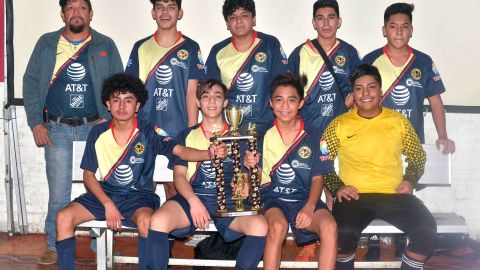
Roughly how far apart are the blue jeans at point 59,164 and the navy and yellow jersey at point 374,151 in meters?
2.04

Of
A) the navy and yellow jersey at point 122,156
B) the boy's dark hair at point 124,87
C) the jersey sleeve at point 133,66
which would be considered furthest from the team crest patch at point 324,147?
the jersey sleeve at point 133,66

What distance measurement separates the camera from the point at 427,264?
18.5ft

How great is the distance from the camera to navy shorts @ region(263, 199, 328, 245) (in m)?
4.54

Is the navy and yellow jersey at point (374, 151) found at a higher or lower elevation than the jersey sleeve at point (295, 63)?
lower

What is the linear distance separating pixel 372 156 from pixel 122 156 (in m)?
1.77

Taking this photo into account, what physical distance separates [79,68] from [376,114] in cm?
238

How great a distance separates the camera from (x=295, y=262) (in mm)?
4902

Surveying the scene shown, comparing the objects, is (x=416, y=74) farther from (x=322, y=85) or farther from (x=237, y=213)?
(x=237, y=213)

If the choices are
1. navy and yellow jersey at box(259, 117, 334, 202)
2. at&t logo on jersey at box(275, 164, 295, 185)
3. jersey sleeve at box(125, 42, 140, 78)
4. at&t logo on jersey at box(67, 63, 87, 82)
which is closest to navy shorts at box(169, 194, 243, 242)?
navy and yellow jersey at box(259, 117, 334, 202)

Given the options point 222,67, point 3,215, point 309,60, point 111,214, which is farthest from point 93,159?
point 3,215

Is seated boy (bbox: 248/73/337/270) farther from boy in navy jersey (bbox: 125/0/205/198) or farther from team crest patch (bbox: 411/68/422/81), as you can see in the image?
team crest patch (bbox: 411/68/422/81)

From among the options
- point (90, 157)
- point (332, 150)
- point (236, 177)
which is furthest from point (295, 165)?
point (90, 157)

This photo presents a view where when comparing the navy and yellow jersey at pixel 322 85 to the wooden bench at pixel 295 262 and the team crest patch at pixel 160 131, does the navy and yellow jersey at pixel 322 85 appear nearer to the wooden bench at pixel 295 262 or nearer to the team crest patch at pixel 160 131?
the wooden bench at pixel 295 262

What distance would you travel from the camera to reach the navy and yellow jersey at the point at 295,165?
4.71m
